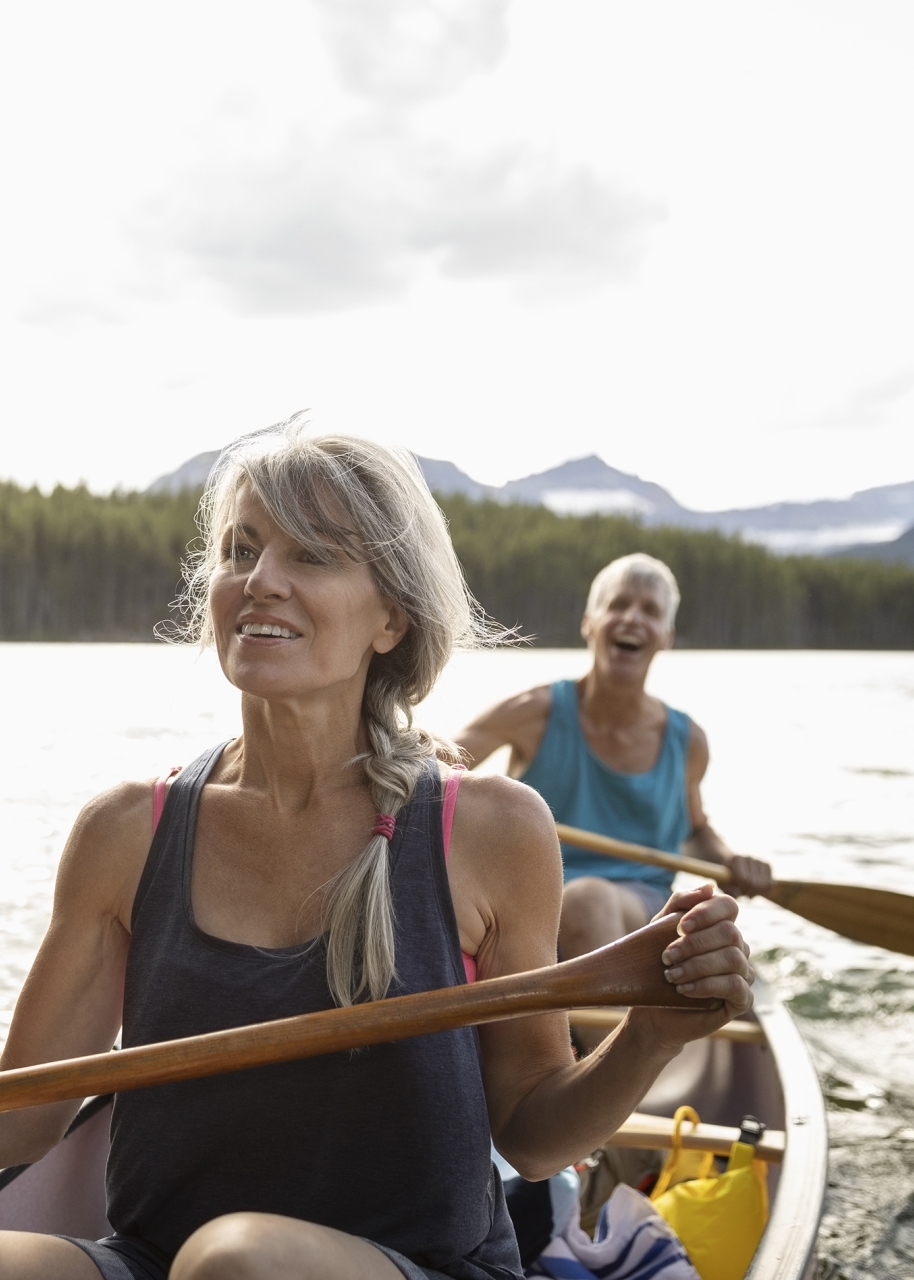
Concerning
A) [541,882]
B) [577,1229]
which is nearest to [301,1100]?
[541,882]

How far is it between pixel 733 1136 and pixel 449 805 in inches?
59.3

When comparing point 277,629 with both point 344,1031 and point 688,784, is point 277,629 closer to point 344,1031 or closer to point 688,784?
point 344,1031

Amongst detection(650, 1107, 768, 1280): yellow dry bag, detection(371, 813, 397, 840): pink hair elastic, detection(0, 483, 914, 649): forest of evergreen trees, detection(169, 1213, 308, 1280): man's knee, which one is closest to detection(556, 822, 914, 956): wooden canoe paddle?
detection(650, 1107, 768, 1280): yellow dry bag

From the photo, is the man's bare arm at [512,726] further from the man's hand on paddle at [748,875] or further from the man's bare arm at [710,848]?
the man's hand on paddle at [748,875]

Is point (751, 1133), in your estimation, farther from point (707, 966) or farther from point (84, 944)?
point (84, 944)

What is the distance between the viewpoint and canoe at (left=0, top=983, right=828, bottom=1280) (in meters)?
2.09

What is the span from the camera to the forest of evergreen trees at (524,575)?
4856 cm

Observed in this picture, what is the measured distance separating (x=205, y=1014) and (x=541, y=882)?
0.45 meters

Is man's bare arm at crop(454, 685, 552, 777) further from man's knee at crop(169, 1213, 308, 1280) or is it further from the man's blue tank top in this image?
man's knee at crop(169, 1213, 308, 1280)

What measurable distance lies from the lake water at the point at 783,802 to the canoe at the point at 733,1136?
0.58 m

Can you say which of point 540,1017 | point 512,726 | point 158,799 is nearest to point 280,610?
point 158,799

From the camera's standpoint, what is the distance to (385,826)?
64.1 inches

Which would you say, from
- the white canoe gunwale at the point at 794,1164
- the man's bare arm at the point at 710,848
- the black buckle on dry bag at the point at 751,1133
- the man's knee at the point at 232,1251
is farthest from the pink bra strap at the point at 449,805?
the man's bare arm at the point at 710,848

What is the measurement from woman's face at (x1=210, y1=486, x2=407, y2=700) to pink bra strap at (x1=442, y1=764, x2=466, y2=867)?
20 cm
